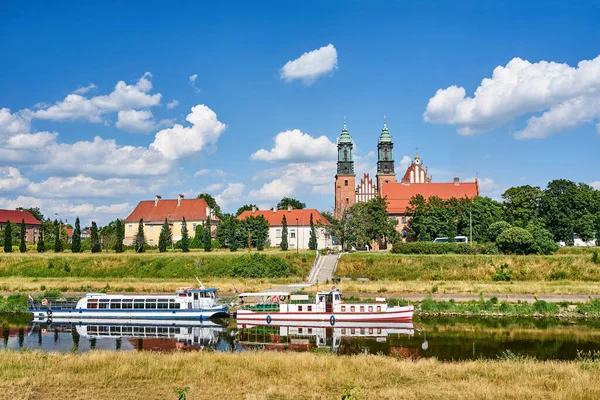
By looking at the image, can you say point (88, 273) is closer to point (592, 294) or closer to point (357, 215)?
point (357, 215)

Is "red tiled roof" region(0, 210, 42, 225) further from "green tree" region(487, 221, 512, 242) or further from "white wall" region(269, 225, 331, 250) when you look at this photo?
"green tree" region(487, 221, 512, 242)

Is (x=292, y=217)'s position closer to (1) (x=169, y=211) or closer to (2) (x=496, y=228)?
(1) (x=169, y=211)

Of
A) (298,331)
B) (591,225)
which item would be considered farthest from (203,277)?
(591,225)

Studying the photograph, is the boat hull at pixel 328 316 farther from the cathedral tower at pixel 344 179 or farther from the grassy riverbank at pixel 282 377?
the cathedral tower at pixel 344 179

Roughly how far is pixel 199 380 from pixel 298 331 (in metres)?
13.4

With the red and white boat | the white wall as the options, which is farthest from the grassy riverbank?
the white wall

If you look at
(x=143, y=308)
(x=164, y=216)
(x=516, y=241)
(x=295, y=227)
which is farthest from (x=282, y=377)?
(x=164, y=216)

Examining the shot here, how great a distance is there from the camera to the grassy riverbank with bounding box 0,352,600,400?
15.7 metres

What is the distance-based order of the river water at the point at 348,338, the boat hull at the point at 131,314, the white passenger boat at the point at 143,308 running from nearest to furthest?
1. the river water at the point at 348,338
2. the boat hull at the point at 131,314
3. the white passenger boat at the point at 143,308

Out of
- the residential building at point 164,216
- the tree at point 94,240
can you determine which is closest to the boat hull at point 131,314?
the tree at point 94,240

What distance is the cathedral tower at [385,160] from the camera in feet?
284

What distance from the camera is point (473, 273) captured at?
49312mm

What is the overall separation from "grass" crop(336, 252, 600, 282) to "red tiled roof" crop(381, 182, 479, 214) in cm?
2839

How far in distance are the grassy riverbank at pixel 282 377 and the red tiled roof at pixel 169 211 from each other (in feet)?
212
